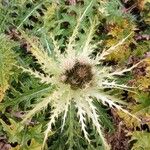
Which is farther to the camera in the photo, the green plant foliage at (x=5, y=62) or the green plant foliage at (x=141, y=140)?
the green plant foliage at (x=141, y=140)

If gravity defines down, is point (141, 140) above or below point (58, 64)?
below

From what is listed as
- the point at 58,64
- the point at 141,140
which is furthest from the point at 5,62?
the point at 141,140

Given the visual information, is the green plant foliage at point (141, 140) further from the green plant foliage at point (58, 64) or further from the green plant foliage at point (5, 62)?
the green plant foliage at point (5, 62)

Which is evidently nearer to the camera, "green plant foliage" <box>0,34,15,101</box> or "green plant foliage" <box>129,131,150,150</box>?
"green plant foliage" <box>0,34,15,101</box>

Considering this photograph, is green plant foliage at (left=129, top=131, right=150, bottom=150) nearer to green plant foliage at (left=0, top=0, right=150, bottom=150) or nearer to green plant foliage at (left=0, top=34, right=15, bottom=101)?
green plant foliage at (left=0, top=0, right=150, bottom=150)

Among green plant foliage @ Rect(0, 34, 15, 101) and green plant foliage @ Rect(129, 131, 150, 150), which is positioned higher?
green plant foliage @ Rect(0, 34, 15, 101)

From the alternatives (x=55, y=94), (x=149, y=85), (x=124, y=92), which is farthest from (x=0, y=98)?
(x=149, y=85)

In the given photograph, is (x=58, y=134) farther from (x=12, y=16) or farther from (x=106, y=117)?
(x=12, y=16)

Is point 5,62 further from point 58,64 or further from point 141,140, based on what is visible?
point 141,140

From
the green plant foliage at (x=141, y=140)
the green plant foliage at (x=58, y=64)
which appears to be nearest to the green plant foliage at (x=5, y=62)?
the green plant foliage at (x=58, y=64)

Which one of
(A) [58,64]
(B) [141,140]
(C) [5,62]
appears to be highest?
(C) [5,62]

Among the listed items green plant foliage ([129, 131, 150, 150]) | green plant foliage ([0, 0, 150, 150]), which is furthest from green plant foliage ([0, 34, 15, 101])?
green plant foliage ([129, 131, 150, 150])
